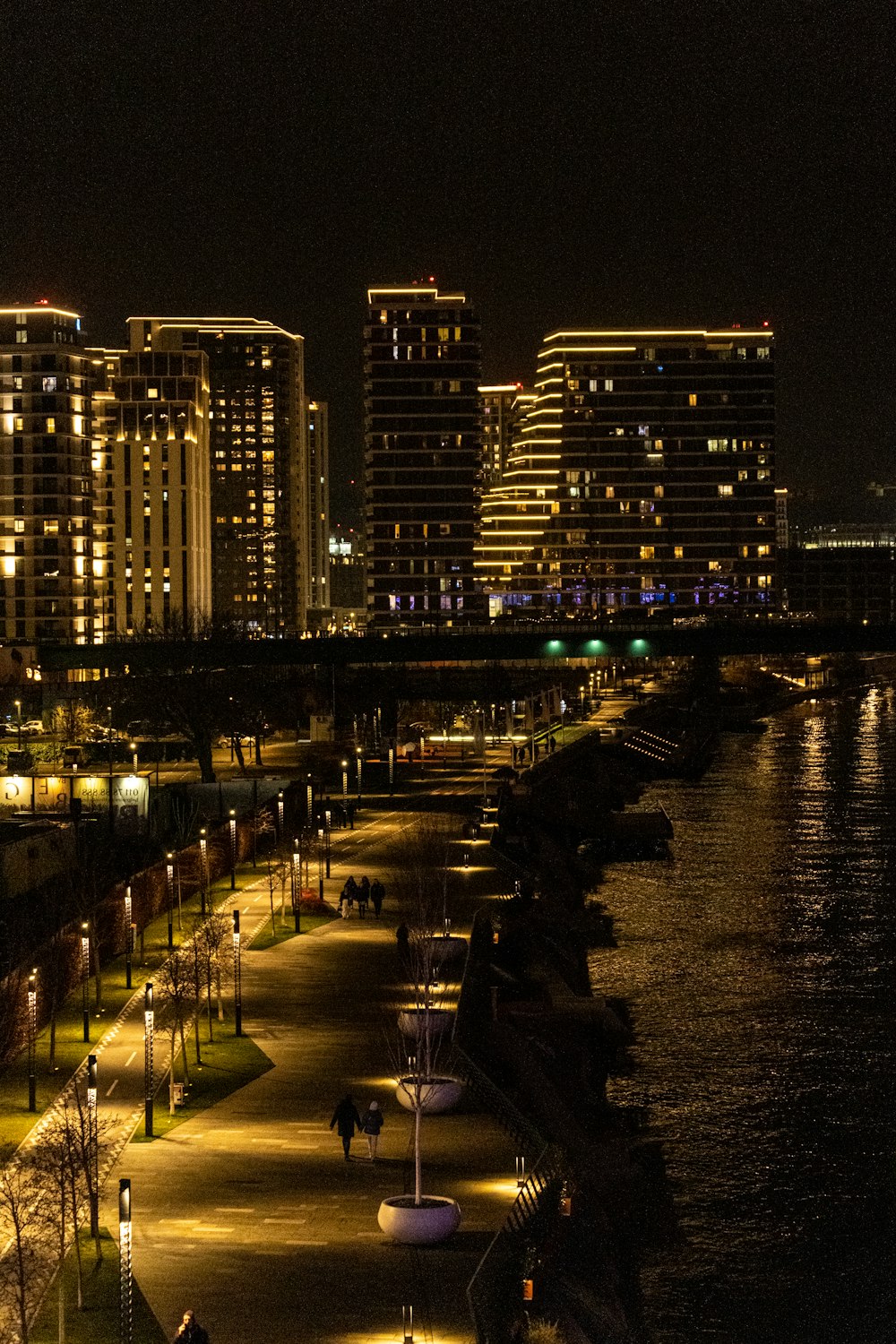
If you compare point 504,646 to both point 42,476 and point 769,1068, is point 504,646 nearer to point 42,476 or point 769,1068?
point 42,476

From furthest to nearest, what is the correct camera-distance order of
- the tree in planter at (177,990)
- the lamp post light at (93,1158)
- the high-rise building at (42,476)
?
the high-rise building at (42,476) → the tree in planter at (177,990) → the lamp post light at (93,1158)

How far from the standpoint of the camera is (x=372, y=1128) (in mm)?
23031

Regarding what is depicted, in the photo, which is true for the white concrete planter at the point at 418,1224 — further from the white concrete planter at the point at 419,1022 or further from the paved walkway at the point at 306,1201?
the white concrete planter at the point at 419,1022

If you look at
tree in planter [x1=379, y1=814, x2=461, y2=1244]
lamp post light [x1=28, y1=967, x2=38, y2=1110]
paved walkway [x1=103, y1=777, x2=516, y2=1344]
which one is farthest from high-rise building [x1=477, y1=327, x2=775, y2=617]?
lamp post light [x1=28, y1=967, x2=38, y2=1110]

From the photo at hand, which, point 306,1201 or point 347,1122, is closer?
point 306,1201

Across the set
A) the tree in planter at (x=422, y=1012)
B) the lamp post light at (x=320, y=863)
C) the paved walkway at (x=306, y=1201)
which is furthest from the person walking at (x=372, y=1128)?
the lamp post light at (x=320, y=863)

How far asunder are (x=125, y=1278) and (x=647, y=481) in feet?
537

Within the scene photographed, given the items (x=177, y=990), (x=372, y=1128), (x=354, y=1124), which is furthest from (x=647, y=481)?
(x=372, y=1128)

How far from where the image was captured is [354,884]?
44.6m

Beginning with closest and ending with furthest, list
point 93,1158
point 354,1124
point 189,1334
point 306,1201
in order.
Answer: point 189,1334
point 93,1158
point 306,1201
point 354,1124

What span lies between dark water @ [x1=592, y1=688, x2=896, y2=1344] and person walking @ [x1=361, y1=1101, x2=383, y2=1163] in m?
3.67

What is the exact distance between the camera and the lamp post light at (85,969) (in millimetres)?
29234

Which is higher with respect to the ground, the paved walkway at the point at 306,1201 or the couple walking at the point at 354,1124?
the couple walking at the point at 354,1124

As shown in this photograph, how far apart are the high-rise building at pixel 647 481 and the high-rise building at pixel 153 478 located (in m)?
37.5
